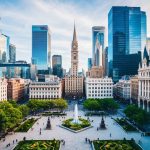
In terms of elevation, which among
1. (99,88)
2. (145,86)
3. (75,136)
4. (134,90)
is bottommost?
(75,136)

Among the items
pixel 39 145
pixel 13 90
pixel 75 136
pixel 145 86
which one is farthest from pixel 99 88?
pixel 39 145

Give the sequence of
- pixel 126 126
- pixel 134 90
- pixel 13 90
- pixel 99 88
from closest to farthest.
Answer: pixel 126 126, pixel 134 90, pixel 13 90, pixel 99 88

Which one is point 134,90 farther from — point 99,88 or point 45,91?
point 45,91

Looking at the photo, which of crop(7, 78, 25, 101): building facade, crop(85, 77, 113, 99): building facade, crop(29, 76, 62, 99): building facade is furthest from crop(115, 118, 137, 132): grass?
crop(7, 78, 25, 101): building facade

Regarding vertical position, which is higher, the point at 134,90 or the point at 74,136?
the point at 134,90

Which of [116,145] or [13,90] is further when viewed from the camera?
[13,90]

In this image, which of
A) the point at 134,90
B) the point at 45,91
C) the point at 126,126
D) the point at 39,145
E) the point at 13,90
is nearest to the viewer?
the point at 39,145

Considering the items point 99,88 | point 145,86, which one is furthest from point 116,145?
point 99,88

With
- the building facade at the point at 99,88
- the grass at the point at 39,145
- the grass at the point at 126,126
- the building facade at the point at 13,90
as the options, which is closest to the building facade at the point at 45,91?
the building facade at the point at 13,90
